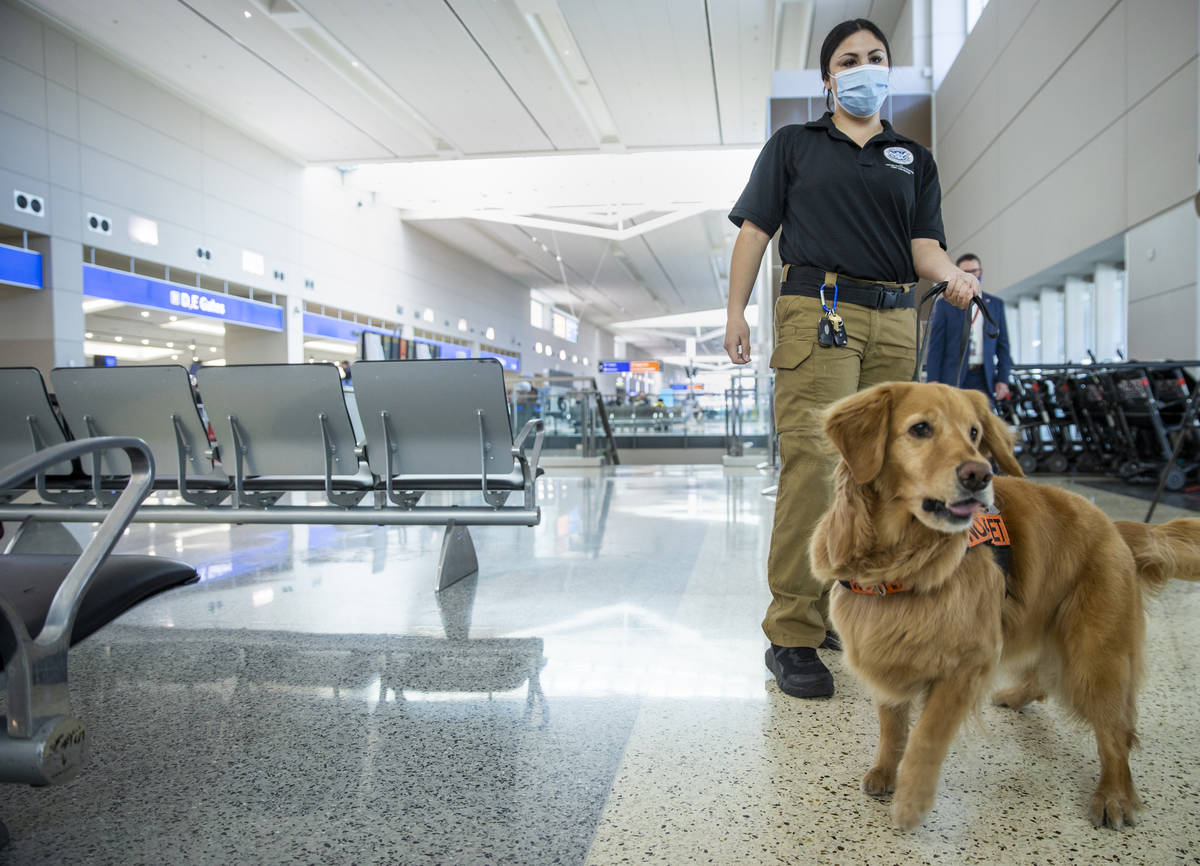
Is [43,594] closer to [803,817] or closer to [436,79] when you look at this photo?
[803,817]

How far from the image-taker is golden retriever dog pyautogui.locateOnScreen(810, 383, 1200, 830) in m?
1.24

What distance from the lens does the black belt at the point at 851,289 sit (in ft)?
6.53

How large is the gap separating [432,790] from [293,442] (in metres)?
2.33

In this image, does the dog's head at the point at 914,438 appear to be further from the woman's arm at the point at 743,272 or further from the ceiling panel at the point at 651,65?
the ceiling panel at the point at 651,65

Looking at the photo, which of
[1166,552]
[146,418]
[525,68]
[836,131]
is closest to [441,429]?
[146,418]

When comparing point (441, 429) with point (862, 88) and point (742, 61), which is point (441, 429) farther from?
point (742, 61)

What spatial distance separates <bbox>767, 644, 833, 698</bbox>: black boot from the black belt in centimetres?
101

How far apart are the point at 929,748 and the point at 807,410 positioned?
972mm

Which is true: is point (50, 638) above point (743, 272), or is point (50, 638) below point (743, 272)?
below

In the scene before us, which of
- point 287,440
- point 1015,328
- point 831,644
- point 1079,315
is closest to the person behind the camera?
point 831,644

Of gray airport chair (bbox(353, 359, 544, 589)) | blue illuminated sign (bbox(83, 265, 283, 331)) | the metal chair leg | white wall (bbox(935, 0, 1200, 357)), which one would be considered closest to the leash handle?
gray airport chair (bbox(353, 359, 544, 589))

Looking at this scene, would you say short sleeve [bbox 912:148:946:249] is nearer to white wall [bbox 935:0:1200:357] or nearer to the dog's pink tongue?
the dog's pink tongue

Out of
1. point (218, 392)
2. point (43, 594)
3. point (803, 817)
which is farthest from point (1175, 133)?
point (43, 594)

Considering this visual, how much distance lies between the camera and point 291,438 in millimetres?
3328
